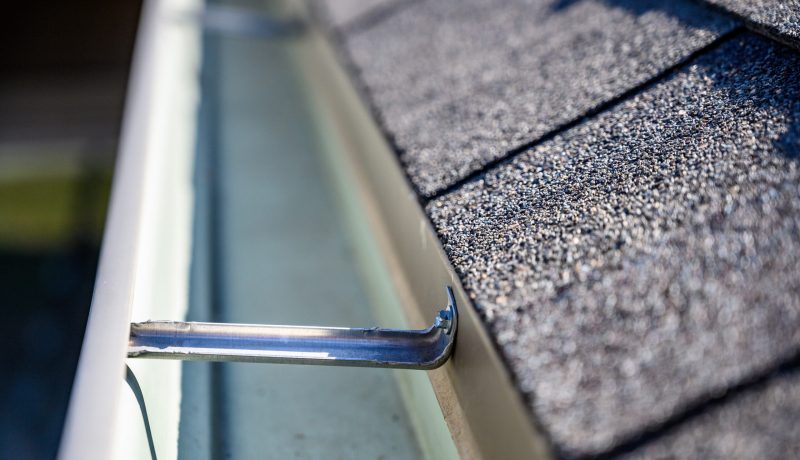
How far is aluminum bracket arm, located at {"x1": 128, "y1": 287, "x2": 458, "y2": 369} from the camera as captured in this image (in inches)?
35.2

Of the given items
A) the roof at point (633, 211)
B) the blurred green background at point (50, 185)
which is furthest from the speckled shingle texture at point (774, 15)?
the blurred green background at point (50, 185)

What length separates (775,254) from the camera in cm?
70

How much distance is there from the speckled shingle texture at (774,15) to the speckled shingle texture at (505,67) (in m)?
0.03

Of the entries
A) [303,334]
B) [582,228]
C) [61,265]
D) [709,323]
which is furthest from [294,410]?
[61,265]

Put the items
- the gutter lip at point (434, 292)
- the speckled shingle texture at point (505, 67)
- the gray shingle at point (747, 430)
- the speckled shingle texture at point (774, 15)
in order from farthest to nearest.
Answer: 1. the speckled shingle texture at point (505, 67)
2. the speckled shingle texture at point (774, 15)
3. the gutter lip at point (434, 292)
4. the gray shingle at point (747, 430)

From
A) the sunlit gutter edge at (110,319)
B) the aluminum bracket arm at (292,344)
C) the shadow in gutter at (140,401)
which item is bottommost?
the shadow in gutter at (140,401)

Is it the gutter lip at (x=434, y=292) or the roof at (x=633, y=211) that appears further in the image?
the gutter lip at (x=434, y=292)

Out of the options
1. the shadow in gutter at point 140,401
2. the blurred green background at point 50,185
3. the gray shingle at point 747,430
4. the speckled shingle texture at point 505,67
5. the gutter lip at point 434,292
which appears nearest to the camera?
the gray shingle at point 747,430

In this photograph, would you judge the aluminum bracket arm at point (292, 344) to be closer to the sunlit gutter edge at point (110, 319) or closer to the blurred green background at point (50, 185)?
the sunlit gutter edge at point (110, 319)

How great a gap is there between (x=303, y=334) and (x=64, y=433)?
11.3 inches

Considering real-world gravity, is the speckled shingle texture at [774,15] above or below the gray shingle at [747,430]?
above

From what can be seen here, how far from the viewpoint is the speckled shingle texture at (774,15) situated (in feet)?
3.26

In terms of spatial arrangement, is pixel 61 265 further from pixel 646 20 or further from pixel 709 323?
pixel 709 323

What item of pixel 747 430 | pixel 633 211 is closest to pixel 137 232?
pixel 633 211
